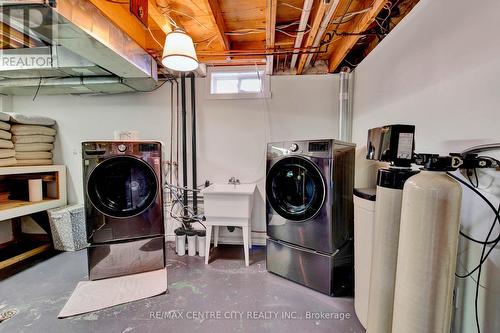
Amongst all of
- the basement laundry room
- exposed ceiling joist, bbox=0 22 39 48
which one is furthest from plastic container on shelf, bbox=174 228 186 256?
exposed ceiling joist, bbox=0 22 39 48

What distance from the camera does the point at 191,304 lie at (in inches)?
71.3

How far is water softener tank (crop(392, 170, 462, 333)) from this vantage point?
3.08 feet

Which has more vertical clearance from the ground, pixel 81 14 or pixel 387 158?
pixel 81 14

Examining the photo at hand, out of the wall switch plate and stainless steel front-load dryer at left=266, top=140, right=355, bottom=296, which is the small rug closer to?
stainless steel front-load dryer at left=266, top=140, right=355, bottom=296

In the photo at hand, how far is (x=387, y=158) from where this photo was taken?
1231 millimetres

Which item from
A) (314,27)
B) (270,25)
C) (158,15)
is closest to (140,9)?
(158,15)

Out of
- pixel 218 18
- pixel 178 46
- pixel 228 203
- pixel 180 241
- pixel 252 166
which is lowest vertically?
pixel 180 241

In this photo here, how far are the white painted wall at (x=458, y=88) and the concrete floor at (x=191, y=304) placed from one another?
2.88ft

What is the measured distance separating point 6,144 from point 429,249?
3850mm

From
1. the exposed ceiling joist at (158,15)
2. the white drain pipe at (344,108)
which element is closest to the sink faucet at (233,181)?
the white drain pipe at (344,108)

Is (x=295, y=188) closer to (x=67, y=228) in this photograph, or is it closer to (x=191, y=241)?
(x=191, y=241)

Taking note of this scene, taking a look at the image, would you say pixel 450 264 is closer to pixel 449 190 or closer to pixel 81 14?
pixel 449 190

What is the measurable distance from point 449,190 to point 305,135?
203cm

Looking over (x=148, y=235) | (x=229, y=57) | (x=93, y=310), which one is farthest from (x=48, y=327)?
(x=229, y=57)
